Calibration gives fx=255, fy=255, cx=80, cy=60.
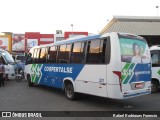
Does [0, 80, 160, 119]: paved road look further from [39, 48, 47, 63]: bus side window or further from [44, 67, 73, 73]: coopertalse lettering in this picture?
[39, 48, 47, 63]: bus side window

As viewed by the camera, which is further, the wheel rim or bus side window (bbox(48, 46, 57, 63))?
bus side window (bbox(48, 46, 57, 63))

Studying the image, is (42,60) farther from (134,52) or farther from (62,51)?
(134,52)

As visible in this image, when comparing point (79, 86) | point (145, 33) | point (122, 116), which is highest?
point (145, 33)

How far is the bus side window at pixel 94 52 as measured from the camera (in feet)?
29.7

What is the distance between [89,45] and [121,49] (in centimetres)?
153

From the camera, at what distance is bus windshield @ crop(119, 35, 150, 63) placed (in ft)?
28.2

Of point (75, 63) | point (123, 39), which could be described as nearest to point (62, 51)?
point (75, 63)

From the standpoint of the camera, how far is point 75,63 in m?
10.3

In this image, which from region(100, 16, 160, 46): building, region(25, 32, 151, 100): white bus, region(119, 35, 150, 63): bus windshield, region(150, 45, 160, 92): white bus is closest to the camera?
region(25, 32, 151, 100): white bus

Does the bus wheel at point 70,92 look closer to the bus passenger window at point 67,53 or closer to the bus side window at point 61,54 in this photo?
the bus passenger window at point 67,53

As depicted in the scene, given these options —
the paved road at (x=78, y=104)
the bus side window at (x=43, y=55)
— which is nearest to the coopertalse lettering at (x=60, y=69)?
the bus side window at (x=43, y=55)

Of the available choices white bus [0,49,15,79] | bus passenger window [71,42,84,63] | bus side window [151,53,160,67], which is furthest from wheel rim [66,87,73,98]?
white bus [0,49,15,79]

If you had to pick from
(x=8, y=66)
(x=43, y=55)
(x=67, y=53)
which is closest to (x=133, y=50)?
(x=67, y=53)

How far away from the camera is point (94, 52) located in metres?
9.31
